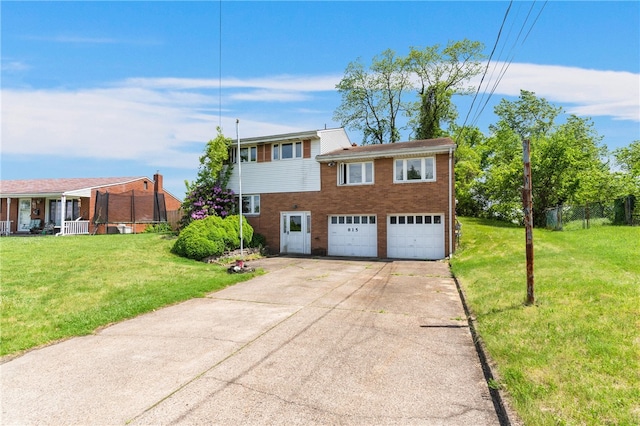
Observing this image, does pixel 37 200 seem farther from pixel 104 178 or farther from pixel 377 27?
pixel 377 27

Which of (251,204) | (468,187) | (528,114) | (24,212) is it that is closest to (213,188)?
(251,204)

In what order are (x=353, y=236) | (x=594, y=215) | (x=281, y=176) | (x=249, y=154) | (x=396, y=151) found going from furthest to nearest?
(x=594, y=215) → (x=249, y=154) → (x=281, y=176) → (x=353, y=236) → (x=396, y=151)

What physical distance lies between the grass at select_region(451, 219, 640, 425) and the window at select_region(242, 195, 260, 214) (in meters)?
12.7

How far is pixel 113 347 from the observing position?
217 inches

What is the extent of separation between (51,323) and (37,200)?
2584 cm

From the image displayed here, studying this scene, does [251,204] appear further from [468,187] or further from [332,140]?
[468,187]

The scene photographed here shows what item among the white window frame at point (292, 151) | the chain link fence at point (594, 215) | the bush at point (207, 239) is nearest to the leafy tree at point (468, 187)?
the chain link fence at point (594, 215)

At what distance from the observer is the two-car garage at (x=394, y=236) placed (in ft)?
55.5

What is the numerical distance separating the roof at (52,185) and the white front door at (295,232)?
632 inches

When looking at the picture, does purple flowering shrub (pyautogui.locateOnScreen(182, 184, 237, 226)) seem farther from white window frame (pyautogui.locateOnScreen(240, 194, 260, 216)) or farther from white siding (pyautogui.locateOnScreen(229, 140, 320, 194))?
white siding (pyautogui.locateOnScreen(229, 140, 320, 194))

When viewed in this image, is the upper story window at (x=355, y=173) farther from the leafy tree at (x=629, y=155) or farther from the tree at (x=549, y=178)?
the leafy tree at (x=629, y=155)

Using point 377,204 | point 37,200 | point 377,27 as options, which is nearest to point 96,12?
point 377,27

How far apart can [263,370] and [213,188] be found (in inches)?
662

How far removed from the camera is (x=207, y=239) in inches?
607
